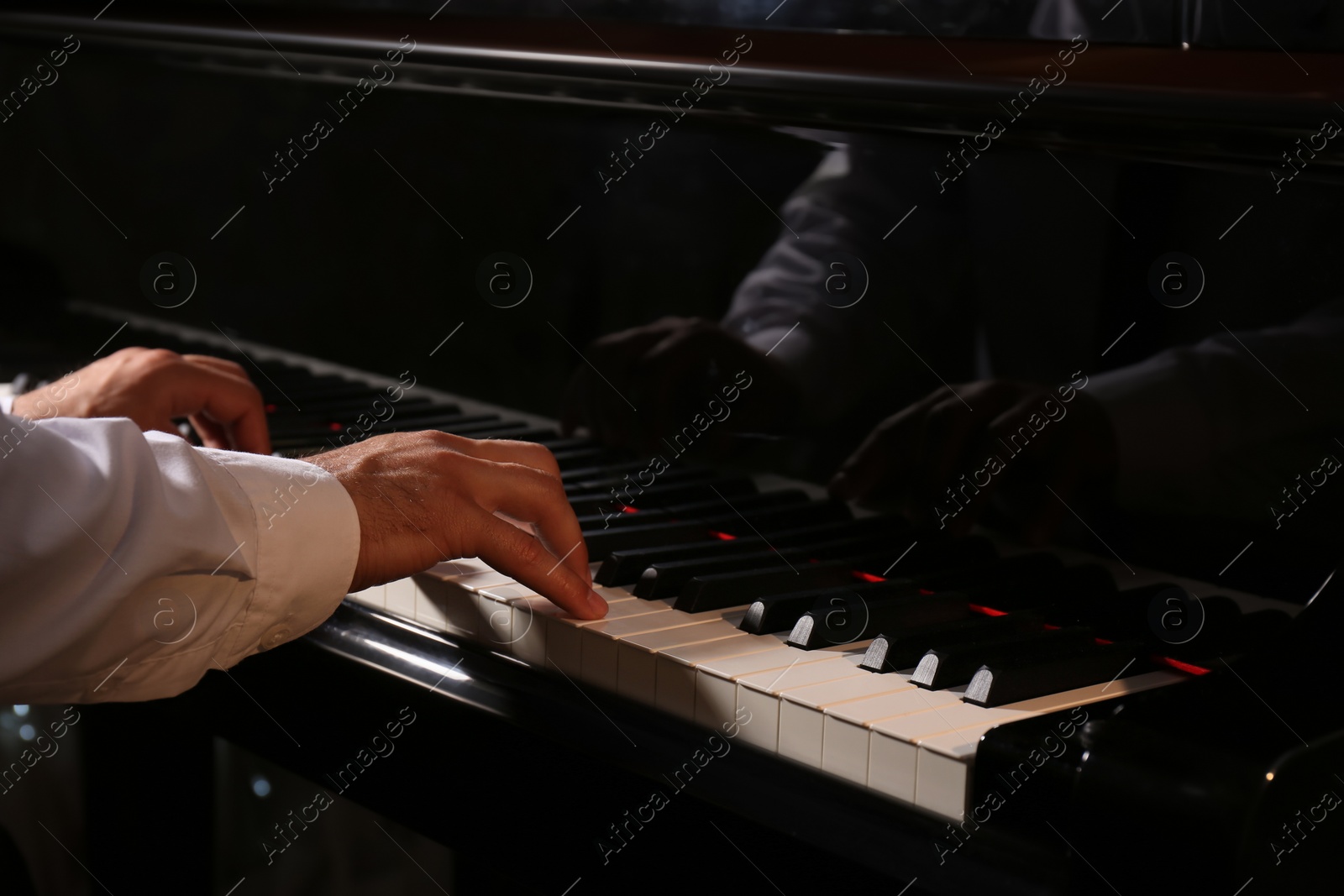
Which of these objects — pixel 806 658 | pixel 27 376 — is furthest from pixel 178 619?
pixel 27 376

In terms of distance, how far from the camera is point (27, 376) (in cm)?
228

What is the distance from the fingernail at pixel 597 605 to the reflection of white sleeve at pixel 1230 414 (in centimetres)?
49

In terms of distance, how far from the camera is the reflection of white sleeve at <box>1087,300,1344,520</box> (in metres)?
1.05

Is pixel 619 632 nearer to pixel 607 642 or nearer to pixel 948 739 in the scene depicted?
pixel 607 642

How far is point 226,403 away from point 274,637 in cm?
63

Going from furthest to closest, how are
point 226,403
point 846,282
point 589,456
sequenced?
1. point 226,403
2. point 589,456
3. point 846,282

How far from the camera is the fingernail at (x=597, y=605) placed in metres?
1.18

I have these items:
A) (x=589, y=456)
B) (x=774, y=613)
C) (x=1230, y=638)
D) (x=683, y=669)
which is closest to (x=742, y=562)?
(x=774, y=613)

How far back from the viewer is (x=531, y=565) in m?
1.18

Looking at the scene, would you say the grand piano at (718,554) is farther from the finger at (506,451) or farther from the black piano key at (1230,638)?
the finger at (506,451)

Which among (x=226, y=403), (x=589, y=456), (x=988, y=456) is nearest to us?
(x=988, y=456)

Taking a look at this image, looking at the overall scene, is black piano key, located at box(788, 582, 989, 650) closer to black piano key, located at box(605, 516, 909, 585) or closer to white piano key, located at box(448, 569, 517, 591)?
black piano key, located at box(605, 516, 909, 585)

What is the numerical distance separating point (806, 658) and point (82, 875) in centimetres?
189

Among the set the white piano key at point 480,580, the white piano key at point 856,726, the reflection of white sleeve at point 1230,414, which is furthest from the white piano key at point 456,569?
the reflection of white sleeve at point 1230,414
